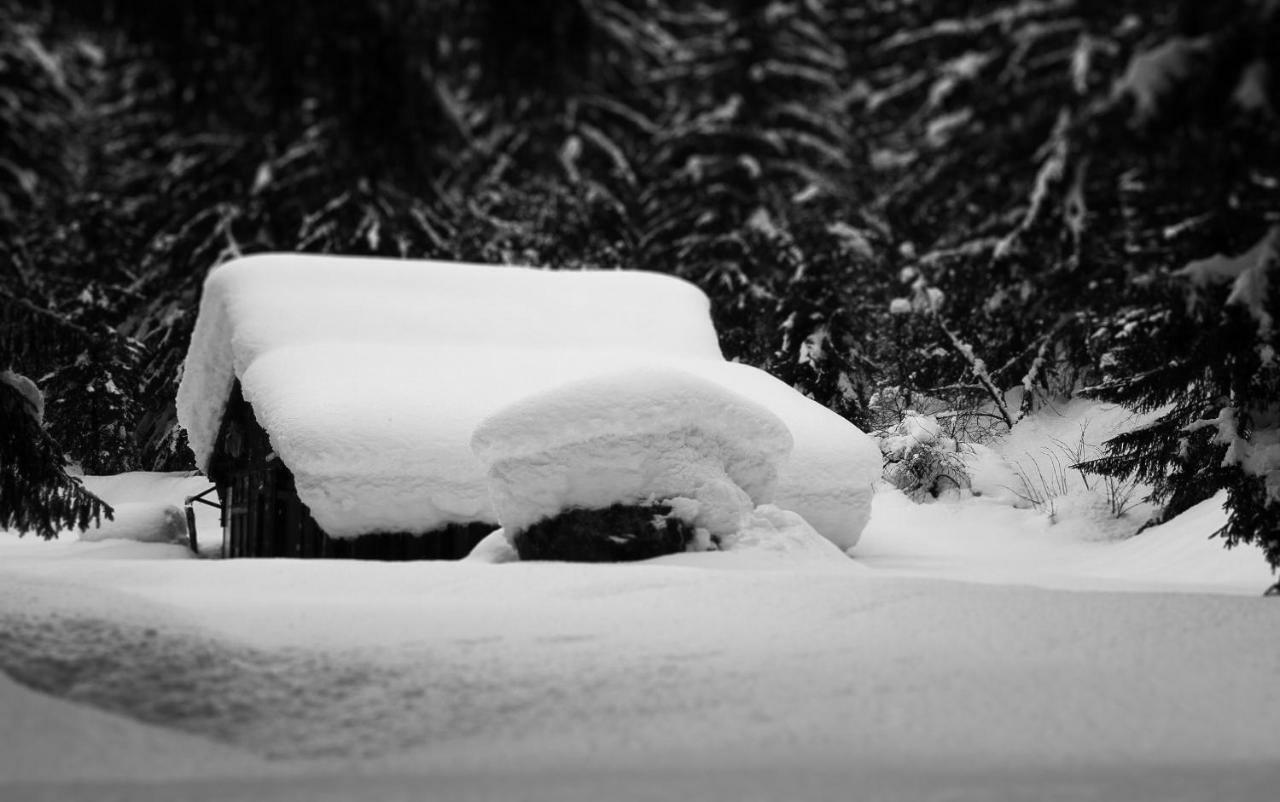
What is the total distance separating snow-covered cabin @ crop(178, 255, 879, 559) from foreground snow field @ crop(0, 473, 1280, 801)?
4.47 meters

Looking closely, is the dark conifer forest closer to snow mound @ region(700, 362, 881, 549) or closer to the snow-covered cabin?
the snow-covered cabin

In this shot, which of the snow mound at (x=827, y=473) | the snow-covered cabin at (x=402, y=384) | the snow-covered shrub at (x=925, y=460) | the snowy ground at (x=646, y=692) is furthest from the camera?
the snow-covered shrub at (x=925, y=460)

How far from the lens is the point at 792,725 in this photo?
3.30 m

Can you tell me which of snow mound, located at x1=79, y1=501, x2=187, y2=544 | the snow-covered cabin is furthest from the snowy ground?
snow mound, located at x1=79, y1=501, x2=187, y2=544

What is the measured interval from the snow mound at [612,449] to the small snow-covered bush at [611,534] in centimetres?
8

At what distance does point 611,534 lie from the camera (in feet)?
27.9

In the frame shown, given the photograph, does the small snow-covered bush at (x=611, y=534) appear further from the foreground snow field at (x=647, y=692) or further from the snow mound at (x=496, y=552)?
the foreground snow field at (x=647, y=692)

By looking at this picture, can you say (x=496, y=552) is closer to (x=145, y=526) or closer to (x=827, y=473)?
(x=827, y=473)

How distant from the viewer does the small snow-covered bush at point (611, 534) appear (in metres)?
Answer: 8.45

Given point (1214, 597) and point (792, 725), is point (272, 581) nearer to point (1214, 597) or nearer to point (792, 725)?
point (792, 725)

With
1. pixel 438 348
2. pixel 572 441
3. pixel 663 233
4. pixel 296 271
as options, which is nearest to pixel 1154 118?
pixel 572 441

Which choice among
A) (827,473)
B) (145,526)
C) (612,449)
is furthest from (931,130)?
(145,526)

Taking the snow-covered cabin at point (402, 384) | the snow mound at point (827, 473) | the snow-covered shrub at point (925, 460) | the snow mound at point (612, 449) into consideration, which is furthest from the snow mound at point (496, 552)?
the snow-covered shrub at point (925, 460)

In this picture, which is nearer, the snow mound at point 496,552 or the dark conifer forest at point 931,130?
the dark conifer forest at point 931,130
